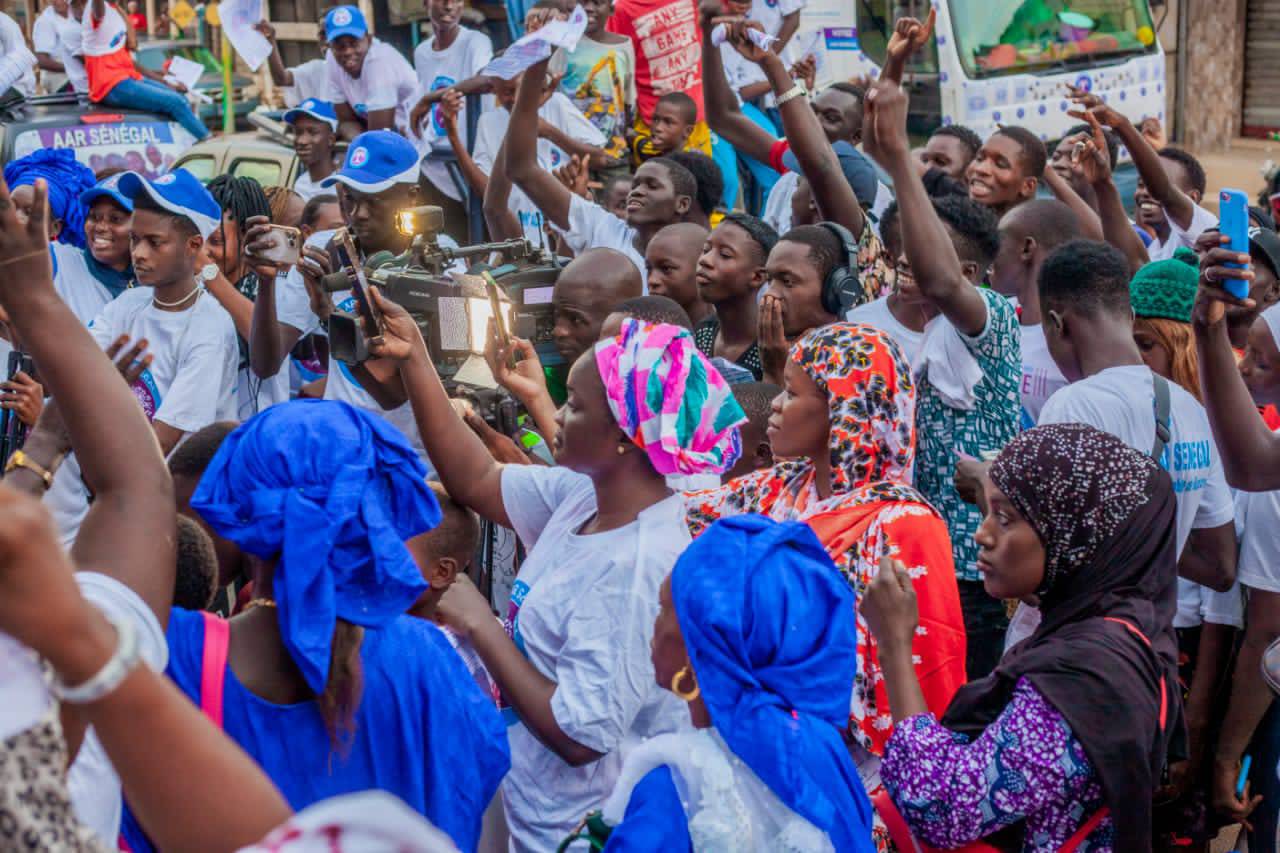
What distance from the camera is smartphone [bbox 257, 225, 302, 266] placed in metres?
4.29

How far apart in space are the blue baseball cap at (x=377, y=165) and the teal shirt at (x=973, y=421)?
1.96 metres

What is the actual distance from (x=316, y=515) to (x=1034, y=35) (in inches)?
372

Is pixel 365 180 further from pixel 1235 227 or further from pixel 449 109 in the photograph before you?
pixel 1235 227

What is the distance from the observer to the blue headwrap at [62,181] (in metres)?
5.43

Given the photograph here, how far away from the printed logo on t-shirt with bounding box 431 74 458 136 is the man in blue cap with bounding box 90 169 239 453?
3.68 m

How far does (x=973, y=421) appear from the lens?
4.00 metres

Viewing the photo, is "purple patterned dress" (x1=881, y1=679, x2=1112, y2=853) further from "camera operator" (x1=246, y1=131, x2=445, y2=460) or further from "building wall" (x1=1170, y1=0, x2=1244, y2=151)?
"building wall" (x1=1170, y1=0, x2=1244, y2=151)

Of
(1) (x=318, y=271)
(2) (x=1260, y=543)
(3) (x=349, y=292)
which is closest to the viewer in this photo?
(2) (x=1260, y=543)

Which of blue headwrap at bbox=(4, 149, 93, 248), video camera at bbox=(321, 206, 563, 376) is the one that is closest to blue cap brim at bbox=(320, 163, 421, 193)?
video camera at bbox=(321, 206, 563, 376)

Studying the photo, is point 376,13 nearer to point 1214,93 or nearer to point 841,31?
point 841,31

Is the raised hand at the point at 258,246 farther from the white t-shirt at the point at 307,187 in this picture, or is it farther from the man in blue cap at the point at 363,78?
the man in blue cap at the point at 363,78

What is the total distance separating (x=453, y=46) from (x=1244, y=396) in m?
7.51

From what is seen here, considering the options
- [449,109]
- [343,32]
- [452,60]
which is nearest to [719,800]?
[449,109]

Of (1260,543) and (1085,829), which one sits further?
(1260,543)
